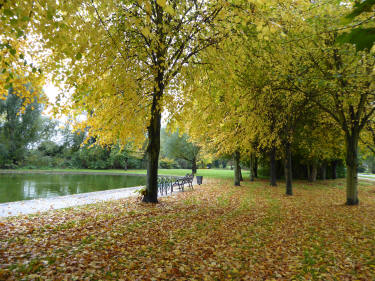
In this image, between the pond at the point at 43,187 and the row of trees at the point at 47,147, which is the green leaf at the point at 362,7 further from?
the row of trees at the point at 47,147

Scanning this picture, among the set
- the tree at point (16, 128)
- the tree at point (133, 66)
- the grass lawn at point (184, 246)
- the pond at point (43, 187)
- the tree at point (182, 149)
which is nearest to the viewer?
the grass lawn at point (184, 246)

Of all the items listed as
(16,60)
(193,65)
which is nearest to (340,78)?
(193,65)

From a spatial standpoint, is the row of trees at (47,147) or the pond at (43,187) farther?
the row of trees at (47,147)

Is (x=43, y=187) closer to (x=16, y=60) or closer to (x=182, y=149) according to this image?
(x=16, y=60)

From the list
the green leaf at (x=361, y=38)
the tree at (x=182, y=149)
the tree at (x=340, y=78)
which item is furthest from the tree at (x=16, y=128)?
the green leaf at (x=361, y=38)

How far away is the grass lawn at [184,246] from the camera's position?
3.93 meters

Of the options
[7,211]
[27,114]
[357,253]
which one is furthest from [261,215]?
[27,114]

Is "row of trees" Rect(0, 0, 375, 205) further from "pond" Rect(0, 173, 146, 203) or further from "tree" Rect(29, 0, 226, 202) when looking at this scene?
"pond" Rect(0, 173, 146, 203)

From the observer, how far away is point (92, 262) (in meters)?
4.08

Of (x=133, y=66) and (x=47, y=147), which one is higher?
(x=133, y=66)

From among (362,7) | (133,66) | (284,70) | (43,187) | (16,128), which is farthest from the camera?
(16,128)

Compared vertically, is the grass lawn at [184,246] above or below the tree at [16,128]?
below

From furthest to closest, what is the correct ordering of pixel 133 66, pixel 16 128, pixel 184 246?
1. pixel 16 128
2. pixel 133 66
3. pixel 184 246

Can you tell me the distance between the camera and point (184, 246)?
5.07 m
